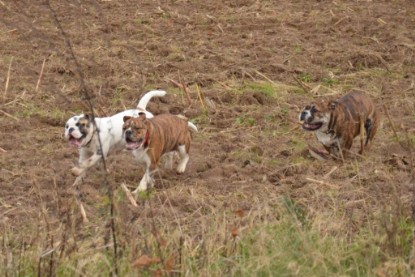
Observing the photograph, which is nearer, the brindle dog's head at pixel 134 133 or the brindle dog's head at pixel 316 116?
the brindle dog's head at pixel 134 133

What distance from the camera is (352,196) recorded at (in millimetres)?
8633

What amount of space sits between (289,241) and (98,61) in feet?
25.2

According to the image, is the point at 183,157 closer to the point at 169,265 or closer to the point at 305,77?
the point at 169,265

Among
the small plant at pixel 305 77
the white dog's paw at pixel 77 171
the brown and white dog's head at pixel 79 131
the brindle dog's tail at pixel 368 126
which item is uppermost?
the brown and white dog's head at pixel 79 131

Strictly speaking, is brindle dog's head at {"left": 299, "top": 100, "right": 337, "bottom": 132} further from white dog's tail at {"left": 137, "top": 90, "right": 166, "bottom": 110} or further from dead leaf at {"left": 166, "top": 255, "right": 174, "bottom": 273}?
dead leaf at {"left": 166, "top": 255, "right": 174, "bottom": 273}

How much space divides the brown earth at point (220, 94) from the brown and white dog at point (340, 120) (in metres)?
0.25

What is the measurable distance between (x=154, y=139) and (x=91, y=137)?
577 mm

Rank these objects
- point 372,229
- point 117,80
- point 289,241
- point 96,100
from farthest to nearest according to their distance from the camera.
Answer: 1. point 117,80
2. point 96,100
3. point 372,229
4. point 289,241

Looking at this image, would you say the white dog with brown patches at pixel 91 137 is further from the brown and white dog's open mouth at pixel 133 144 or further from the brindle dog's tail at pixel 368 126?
the brindle dog's tail at pixel 368 126

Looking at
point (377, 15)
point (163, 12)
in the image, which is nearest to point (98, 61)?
point (163, 12)

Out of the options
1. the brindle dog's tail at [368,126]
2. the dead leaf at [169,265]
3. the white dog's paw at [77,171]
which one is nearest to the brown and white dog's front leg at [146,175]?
the white dog's paw at [77,171]

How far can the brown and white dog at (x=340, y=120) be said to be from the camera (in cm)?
1016

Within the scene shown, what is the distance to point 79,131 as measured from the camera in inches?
371

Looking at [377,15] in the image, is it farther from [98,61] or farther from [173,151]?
[173,151]
